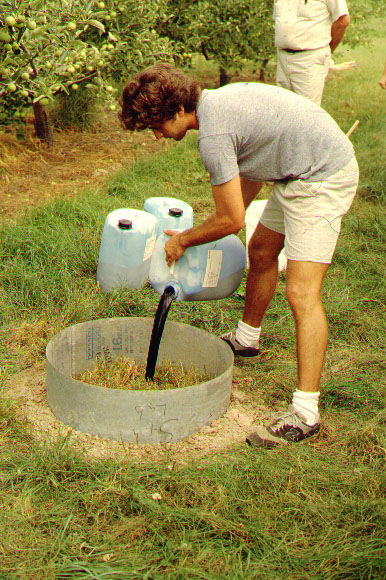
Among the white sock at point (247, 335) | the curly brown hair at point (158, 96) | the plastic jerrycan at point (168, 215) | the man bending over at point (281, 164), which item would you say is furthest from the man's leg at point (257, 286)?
the plastic jerrycan at point (168, 215)

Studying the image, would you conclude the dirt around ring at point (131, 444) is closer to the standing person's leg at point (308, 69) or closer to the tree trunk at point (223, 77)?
the standing person's leg at point (308, 69)

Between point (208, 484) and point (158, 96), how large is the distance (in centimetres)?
151

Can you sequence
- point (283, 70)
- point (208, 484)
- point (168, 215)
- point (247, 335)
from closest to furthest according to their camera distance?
point (208, 484) → point (247, 335) → point (168, 215) → point (283, 70)

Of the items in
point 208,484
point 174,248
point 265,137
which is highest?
point 265,137

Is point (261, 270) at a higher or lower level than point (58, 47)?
lower

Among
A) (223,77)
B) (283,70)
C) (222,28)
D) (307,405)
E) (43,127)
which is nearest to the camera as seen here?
(307,405)

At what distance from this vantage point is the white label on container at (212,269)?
10.5ft

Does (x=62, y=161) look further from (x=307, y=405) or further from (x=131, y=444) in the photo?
(x=307, y=405)

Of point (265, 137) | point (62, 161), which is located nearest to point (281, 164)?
point (265, 137)

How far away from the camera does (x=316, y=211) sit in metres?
2.82

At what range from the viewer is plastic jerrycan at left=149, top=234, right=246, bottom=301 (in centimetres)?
316

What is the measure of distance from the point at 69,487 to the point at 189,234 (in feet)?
3.83

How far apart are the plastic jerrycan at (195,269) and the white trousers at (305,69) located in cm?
296

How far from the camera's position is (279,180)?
293cm
